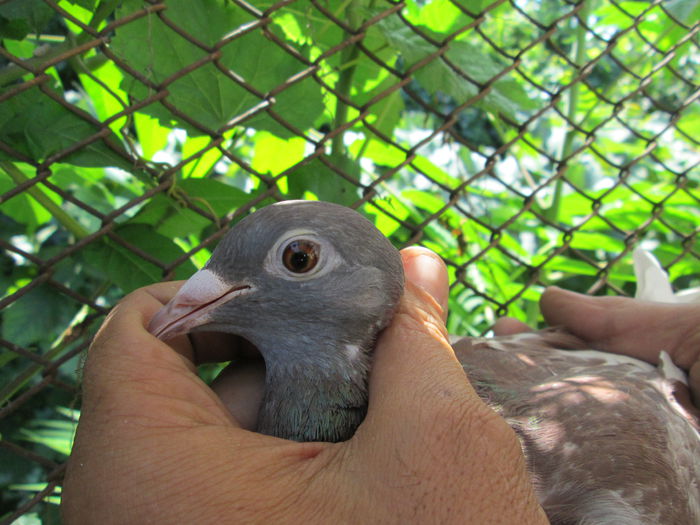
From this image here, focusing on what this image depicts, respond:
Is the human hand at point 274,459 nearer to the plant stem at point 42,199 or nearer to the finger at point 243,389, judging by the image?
the finger at point 243,389

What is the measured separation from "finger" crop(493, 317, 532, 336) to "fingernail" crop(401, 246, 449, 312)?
67 centimetres

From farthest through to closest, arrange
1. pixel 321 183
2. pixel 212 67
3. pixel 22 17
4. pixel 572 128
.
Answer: pixel 572 128 < pixel 321 183 < pixel 212 67 < pixel 22 17

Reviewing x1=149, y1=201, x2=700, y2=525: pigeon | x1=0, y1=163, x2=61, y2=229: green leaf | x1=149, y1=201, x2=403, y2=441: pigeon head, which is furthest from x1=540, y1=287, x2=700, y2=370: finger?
x1=0, y1=163, x2=61, y2=229: green leaf

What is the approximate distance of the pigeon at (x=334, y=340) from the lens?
119 centimetres

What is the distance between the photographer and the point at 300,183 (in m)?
1.73

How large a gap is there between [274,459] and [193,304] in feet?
1.16

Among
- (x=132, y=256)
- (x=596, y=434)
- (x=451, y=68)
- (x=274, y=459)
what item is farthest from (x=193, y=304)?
(x=451, y=68)

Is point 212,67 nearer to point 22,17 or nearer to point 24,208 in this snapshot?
point 22,17

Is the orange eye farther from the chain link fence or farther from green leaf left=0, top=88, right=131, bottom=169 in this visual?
green leaf left=0, top=88, right=131, bottom=169

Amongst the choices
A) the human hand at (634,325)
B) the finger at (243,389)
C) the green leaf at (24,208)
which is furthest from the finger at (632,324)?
the green leaf at (24,208)

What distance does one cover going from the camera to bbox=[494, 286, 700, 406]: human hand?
1752 mm

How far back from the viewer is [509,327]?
2.04 meters

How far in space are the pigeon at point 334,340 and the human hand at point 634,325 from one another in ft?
1.67

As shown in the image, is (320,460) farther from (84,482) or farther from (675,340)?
(675,340)
